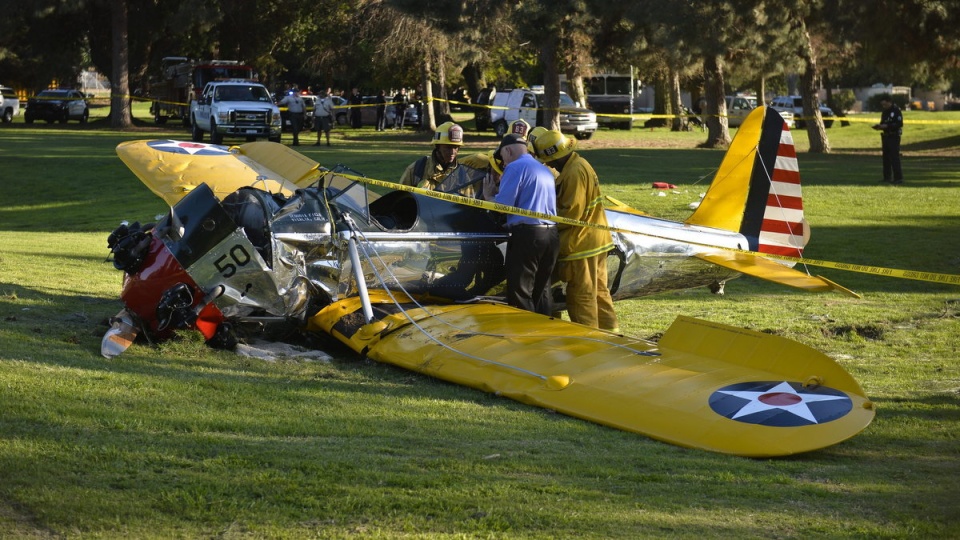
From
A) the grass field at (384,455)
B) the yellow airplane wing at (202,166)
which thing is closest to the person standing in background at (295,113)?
the yellow airplane wing at (202,166)

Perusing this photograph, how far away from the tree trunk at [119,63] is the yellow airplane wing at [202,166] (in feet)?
122

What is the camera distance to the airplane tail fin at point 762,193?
11.3m

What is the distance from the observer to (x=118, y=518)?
4406 millimetres

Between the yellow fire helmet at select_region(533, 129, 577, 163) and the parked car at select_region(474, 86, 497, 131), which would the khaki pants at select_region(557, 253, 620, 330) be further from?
the parked car at select_region(474, 86, 497, 131)

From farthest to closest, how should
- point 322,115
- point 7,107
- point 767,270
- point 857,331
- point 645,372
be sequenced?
1. point 7,107
2. point 322,115
3. point 857,331
4. point 767,270
5. point 645,372

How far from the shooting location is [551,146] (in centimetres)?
971

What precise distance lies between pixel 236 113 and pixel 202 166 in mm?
25350

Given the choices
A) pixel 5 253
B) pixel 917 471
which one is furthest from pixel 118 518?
pixel 5 253

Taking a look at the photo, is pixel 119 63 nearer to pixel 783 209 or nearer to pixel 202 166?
pixel 202 166

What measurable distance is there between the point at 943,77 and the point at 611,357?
101ft

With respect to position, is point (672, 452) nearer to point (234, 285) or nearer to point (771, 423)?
point (771, 423)

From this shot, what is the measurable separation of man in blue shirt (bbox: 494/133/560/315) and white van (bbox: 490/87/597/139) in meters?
34.9

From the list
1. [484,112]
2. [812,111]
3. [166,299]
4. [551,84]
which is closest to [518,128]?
[166,299]

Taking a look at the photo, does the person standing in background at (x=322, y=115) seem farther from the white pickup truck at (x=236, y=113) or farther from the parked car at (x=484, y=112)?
the parked car at (x=484, y=112)
